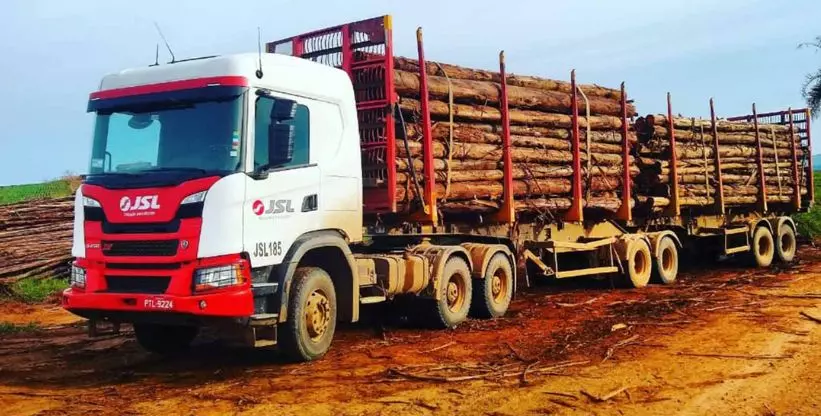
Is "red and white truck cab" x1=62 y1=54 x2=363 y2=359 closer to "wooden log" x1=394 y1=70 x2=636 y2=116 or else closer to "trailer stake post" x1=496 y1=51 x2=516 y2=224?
"wooden log" x1=394 y1=70 x2=636 y2=116

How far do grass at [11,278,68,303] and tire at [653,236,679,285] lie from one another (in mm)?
11711

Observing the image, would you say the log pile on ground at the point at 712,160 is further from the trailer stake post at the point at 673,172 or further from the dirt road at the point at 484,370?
the dirt road at the point at 484,370

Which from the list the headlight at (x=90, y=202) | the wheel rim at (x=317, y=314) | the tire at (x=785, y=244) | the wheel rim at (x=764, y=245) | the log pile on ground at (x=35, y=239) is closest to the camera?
the headlight at (x=90, y=202)

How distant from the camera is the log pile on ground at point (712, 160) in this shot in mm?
14422

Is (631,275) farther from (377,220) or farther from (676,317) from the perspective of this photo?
(377,220)

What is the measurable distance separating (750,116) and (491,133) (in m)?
9.90

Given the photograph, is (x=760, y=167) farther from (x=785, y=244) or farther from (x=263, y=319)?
(x=263, y=319)

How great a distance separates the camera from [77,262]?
22.6 ft

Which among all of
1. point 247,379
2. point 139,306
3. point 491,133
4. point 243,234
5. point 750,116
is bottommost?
point 247,379

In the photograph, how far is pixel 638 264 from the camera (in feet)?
45.7

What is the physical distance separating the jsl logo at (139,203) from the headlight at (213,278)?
0.70m

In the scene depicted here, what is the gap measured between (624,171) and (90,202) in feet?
30.9

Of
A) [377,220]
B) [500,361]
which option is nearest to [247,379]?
[500,361]

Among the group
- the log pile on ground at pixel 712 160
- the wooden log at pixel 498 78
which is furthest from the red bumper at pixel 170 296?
the log pile on ground at pixel 712 160
